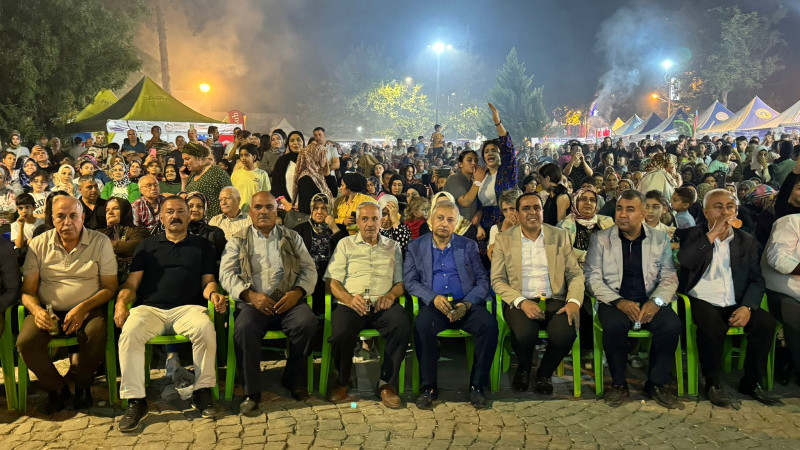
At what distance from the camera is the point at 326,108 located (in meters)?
84.9

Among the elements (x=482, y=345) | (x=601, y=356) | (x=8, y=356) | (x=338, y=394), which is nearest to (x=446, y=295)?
(x=482, y=345)

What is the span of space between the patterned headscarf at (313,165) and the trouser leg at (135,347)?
307 cm

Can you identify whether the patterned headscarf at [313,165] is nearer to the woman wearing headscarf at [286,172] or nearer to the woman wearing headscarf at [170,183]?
the woman wearing headscarf at [286,172]

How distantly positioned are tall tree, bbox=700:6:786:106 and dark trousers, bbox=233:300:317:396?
2669 inches

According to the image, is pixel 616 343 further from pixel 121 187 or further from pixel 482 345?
pixel 121 187

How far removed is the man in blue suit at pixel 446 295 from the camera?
15.1ft

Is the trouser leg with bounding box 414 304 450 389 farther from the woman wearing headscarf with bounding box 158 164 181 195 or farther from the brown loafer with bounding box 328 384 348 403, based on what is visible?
the woman wearing headscarf with bounding box 158 164 181 195

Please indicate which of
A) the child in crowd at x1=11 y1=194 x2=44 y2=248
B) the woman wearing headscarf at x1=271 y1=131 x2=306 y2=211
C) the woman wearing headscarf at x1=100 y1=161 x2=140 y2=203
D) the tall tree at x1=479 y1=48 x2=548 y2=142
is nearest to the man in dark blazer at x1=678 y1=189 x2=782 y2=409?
the woman wearing headscarf at x1=271 y1=131 x2=306 y2=211

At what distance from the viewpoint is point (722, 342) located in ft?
15.2

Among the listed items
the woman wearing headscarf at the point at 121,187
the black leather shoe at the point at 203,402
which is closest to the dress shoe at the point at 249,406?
the black leather shoe at the point at 203,402

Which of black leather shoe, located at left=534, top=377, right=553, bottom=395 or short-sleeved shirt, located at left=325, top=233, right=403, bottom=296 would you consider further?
short-sleeved shirt, located at left=325, top=233, right=403, bottom=296

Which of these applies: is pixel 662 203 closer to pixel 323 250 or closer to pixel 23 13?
pixel 323 250

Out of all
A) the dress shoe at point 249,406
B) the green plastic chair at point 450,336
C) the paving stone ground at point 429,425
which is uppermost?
the green plastic chair at point 450,336

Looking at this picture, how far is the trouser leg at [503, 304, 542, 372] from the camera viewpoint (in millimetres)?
4680
